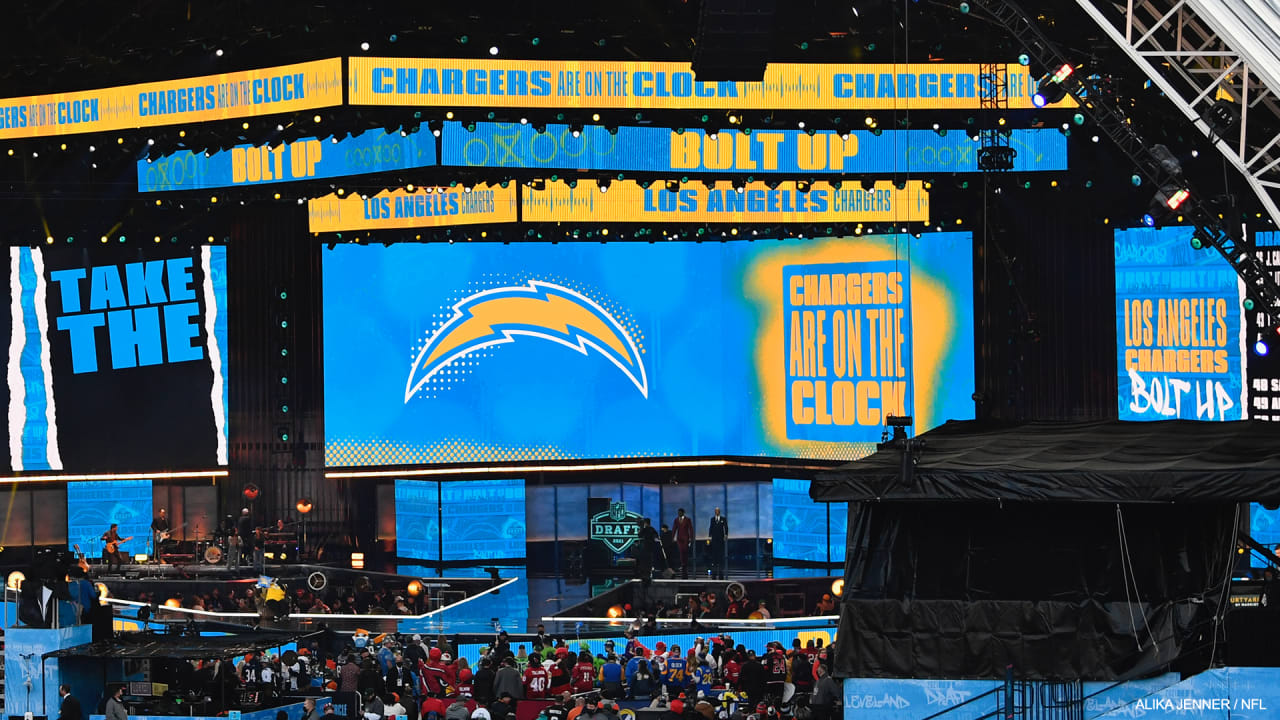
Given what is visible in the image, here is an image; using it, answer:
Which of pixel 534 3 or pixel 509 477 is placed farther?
pixel 509 477

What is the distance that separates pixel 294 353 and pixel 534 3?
388 inches

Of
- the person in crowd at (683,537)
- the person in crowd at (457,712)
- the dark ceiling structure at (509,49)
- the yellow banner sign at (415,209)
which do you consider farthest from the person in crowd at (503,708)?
the yellow banner sign at (415,209)

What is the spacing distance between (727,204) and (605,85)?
576 cm

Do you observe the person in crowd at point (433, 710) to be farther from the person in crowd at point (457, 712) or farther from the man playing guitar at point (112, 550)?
the man playing guitar at point (112, 550)

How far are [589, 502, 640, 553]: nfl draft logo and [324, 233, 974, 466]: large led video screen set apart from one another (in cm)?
126

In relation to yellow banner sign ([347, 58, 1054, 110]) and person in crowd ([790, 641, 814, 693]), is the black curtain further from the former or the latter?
yellow banner sign ([347, 58, 1054, 110])

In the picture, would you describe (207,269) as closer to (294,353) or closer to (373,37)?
(294,353)

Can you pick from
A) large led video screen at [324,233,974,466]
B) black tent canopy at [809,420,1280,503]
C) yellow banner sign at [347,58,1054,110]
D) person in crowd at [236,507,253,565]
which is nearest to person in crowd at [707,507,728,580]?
large led video screen at [324,233,974,466]

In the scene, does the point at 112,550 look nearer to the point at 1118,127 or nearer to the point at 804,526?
the point at 804,526

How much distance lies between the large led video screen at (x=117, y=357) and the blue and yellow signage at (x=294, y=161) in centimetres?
219

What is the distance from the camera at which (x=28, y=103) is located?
104 ft

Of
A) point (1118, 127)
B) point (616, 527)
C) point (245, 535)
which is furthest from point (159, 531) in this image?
point (1118, 127)

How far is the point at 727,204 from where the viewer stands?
3344cm

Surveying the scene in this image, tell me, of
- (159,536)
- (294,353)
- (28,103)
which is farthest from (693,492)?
(28,103)
